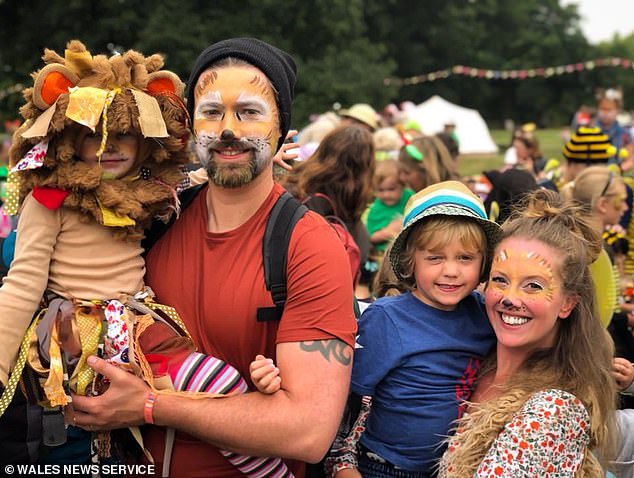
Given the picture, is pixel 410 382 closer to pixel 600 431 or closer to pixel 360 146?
pixel 600 431

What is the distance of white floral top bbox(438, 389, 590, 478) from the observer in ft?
7.34

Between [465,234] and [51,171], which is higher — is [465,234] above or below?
below

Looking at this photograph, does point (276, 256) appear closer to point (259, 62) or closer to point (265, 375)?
point (265, 375)

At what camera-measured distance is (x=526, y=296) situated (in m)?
2.48

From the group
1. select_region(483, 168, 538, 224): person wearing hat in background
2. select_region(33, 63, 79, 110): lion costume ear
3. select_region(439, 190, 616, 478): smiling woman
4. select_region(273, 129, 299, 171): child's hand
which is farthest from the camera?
select_region(483, 168, 538, 224): person wearing hat in background

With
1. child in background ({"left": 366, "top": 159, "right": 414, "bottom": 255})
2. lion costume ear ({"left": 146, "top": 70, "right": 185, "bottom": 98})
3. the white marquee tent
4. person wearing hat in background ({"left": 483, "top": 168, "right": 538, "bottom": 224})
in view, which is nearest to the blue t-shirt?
lion costume ear ({"left": 146, "top": 70, "right": 185, "bottom": 98})

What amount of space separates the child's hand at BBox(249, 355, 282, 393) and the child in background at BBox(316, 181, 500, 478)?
0.52 meters

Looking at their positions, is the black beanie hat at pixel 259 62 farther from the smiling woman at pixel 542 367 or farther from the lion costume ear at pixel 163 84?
the smiling woman at pixel 542 367

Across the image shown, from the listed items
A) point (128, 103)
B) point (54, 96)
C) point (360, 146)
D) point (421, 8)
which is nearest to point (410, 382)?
point (128, 103)

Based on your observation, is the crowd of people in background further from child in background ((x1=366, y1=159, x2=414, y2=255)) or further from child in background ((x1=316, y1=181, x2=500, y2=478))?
child in background ((x1=366, y1=159, x2=414, y2=255))

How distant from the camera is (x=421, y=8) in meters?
45.7

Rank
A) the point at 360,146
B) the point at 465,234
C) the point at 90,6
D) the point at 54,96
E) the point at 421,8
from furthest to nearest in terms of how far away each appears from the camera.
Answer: the point at 421,8 → the point at 90,6 → the point at 360,146 → the point at 465,234 → the point at 54,96

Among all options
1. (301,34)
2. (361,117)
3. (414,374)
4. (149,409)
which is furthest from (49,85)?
(301,34)

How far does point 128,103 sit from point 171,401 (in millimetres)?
1024
